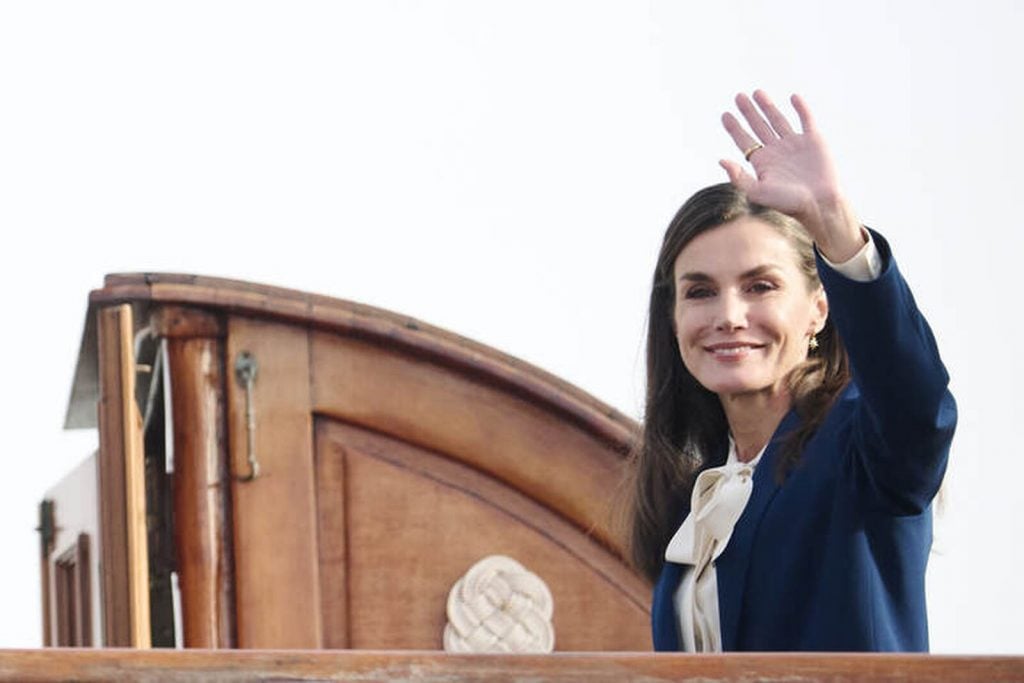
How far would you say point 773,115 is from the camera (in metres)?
2.58

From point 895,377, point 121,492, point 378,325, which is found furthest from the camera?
point 378,325

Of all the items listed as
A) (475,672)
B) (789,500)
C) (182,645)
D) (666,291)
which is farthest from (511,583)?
(475,672)

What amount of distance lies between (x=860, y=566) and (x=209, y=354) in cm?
199

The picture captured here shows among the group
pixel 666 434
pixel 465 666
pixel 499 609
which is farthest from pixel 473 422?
pixel 465 666

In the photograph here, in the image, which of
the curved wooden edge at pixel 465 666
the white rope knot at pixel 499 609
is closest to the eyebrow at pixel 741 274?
the curved wooden edge at pixel 465 666

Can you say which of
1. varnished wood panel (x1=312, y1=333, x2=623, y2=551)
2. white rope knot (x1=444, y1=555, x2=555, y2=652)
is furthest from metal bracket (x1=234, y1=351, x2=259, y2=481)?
white rope knot (x1=444, y1=555, x2=555, y2=652)

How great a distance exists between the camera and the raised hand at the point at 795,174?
241 cm

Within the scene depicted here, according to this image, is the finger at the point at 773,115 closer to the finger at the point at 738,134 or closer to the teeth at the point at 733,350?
the finger at the point at 738,134

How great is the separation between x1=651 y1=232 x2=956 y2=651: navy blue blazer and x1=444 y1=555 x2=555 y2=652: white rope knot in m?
1.71

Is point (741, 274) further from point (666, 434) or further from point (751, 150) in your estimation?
point (666, 434)

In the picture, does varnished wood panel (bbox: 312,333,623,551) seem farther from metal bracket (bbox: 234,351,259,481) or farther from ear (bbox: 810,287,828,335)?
ear (bbox: 810,287,828,335)

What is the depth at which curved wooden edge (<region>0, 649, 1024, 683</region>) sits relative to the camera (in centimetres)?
190

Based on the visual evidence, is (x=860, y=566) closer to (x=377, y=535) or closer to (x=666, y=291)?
(x=666, y=291)

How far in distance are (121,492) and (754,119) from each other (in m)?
1.88
